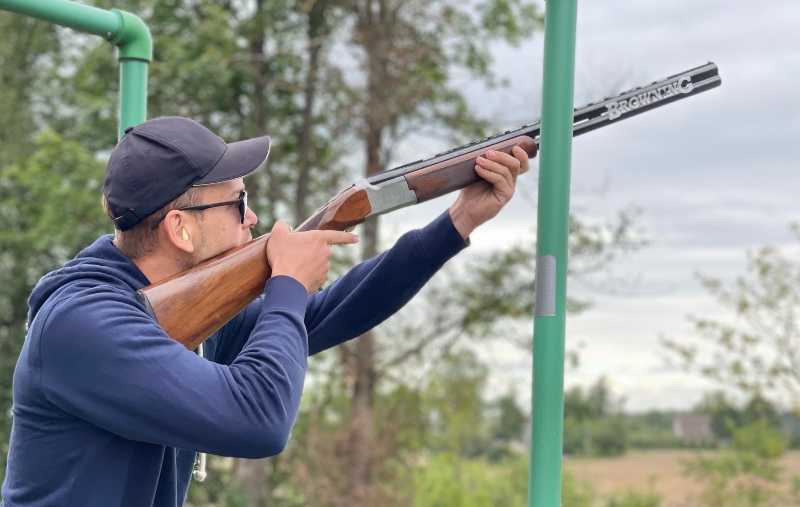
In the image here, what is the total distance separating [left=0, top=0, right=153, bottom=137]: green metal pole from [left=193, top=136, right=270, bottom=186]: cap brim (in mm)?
810

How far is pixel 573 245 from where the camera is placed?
14.5m

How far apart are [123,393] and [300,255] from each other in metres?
0.53

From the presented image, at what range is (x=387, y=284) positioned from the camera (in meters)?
2.85

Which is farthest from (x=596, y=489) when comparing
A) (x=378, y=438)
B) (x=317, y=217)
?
(x=317, y=217)

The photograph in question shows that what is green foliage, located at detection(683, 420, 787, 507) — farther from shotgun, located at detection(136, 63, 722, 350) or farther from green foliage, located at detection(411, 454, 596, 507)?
shotgun, located at detection(136, 63, 722, 350)

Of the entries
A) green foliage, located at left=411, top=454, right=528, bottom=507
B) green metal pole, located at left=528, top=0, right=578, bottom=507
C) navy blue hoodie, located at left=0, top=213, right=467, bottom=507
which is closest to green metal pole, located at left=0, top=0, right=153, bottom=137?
navy blue hoodie, located at left=0, top=213, right=467, bottom=507

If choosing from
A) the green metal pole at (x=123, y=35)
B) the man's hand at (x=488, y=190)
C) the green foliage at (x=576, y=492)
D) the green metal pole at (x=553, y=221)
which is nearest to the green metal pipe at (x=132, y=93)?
the green metal pole at (x=123, y=35)

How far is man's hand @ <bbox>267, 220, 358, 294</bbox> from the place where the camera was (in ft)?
7.43

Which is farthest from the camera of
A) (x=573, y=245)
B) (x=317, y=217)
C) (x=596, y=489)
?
(x=596, y=489)

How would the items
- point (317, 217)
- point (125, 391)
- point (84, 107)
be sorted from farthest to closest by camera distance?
1. point (84, 107)
2. point (317, 217)
3. point (125, 391)

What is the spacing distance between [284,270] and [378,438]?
1284cm

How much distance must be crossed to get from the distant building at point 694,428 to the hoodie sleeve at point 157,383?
1828cm

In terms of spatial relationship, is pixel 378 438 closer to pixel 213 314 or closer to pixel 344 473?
pixel 344 473

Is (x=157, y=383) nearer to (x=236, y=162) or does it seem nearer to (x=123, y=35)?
(x=236, y=162)
